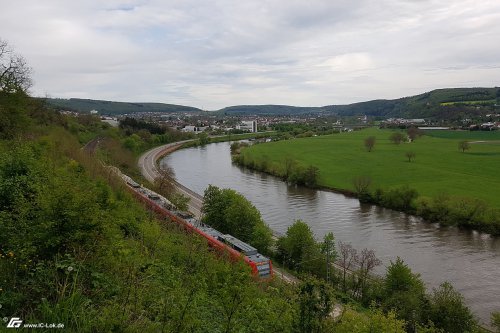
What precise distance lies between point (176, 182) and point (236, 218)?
83.7 feet

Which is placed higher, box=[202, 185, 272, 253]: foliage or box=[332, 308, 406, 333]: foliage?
box=[332, 308, 406, 333]: foliage

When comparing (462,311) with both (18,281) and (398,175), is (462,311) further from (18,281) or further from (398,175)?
(398,175)

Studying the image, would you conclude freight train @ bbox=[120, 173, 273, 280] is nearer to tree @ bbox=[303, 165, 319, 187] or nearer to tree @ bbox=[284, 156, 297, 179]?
tree @ bbox=[303, 165, 319, 187]

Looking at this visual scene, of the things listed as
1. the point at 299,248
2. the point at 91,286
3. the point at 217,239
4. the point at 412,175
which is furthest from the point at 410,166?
the point at 91,286

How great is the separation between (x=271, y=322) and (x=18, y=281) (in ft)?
11.5

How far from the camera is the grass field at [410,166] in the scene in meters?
43.4

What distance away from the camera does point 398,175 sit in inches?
2000

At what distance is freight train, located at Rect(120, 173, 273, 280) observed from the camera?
1633cm

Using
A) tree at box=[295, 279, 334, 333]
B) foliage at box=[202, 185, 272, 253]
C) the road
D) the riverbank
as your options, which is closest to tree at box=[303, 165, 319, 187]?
the riverbank

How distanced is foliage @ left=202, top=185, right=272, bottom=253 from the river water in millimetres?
5684

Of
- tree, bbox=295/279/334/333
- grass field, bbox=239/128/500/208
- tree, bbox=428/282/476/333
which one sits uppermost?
tree, bbox=295/279/334/333

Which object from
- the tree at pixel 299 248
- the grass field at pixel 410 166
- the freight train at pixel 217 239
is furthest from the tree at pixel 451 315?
the grass field at pixel 410 166

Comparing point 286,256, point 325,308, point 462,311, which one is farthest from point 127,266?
point 286,256

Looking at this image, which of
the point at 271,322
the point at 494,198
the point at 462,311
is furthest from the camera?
the point at 494,198
